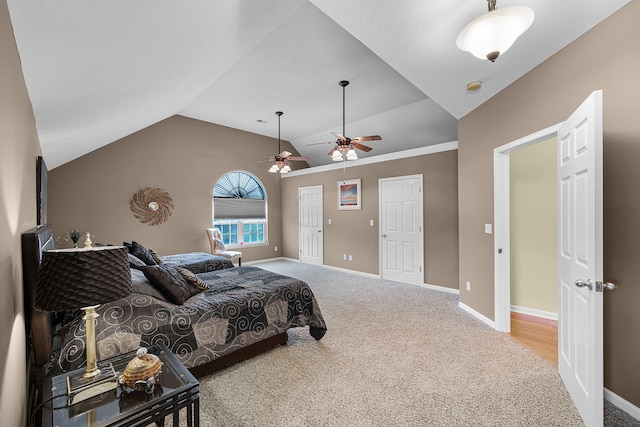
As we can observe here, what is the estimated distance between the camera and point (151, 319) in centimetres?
202

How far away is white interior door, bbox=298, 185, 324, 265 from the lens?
6996 millimetres

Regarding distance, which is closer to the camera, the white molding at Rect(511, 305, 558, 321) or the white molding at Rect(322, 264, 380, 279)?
the white molding at Rect(511, 305, 558, 321)

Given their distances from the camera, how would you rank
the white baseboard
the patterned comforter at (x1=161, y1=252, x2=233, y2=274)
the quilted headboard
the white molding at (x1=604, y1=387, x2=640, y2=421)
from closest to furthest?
the quilted headboard → the white molding at (x1=604, y1=387, x2=640, y2=421) → the patterned comforter at (x1=161, y1=252, x2=233, y2=274) → the white baseboard

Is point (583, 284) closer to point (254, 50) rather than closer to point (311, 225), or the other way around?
point (254, 50)

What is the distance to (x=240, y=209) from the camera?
725cm

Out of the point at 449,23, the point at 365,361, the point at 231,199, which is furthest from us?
the point at 231,199

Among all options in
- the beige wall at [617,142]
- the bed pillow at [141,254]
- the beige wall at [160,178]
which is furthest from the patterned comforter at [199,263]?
the beige wall at [617,142]

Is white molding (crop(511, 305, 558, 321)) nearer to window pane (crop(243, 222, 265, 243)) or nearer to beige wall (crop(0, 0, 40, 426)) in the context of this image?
beige wall (crop(0, 0, 40, 426))

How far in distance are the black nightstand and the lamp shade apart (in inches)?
18.6

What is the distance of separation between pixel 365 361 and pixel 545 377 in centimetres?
143

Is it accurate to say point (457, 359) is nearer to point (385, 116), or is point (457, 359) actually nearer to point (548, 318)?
point (548, 318)

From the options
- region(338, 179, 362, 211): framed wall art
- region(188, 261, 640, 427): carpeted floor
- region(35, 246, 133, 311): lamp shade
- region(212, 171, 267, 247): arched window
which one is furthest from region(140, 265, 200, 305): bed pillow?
region(212, 171, 267, 247): arched window

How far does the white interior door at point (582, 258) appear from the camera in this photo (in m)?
1.60

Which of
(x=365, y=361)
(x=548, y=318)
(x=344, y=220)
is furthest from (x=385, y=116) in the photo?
(x=365, y=361)
